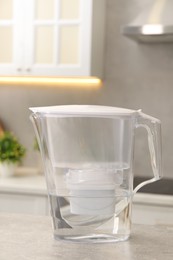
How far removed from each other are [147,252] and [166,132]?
231 cm

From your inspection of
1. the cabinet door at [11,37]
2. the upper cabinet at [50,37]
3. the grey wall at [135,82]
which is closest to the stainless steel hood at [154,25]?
the grey wall at [135,82]

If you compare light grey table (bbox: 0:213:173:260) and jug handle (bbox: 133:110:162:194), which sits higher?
jug handle (bbox: 133:110:162:194)

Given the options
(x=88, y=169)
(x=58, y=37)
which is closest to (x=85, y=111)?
(x=88, y=169)

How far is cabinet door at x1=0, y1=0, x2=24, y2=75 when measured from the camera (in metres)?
3.24

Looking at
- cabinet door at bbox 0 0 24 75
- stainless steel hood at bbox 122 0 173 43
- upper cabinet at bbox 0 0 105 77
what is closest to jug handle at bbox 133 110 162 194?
stainless steel hood at bbox 122 0 173 43

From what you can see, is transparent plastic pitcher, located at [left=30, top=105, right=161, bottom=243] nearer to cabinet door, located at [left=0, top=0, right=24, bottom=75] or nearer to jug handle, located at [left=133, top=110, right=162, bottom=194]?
jug handle, located at [left=133, top=110, right=162, bottom=194]

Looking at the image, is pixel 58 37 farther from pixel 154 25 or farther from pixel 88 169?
pixel 88 169

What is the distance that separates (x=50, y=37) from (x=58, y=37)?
0.16ft

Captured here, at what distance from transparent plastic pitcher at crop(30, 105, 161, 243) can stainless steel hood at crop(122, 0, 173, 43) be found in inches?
71.2

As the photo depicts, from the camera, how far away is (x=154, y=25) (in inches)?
115

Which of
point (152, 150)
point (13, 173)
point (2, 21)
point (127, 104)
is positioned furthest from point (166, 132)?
point (152, 150)

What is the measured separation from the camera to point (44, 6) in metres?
3.20

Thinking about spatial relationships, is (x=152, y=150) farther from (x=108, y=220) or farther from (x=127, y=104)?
(x=127, y=104)

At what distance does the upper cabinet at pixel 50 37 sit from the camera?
10.3 feet
